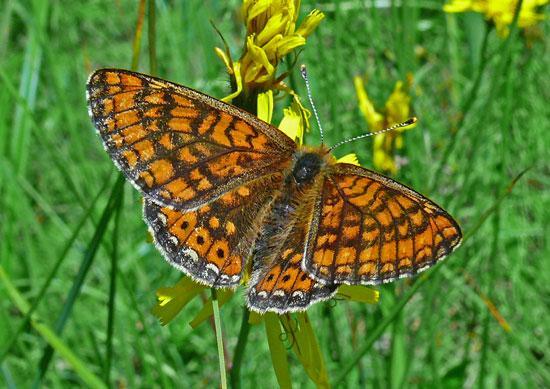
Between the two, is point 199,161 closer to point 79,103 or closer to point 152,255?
point 152,255

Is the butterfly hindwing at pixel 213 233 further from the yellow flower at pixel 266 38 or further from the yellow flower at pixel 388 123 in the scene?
the yellow flower at pixel 388 123

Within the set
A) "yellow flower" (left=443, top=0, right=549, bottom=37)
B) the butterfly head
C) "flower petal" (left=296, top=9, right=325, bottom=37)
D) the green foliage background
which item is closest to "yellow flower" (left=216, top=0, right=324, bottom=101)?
"flower petal" (left=296, top=9, right=325, bottom=37)

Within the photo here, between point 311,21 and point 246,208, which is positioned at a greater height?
point 311,21

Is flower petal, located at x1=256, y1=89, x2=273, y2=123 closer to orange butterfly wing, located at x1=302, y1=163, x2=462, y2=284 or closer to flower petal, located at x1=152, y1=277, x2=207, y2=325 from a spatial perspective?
orange butterfly wing, located at x1=302, y1=163, x2=462, y2=284

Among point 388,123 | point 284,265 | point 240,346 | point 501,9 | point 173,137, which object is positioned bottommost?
point 240,346

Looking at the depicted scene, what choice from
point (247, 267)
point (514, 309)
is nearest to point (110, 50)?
point (514, 309)

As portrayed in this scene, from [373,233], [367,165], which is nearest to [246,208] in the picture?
[373,233]

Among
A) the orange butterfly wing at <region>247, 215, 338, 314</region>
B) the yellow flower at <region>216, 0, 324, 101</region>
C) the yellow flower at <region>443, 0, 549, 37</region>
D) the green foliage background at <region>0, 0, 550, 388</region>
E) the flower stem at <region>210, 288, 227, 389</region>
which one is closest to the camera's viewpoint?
the flower stem at <region>210, 288, 227, 389</region>

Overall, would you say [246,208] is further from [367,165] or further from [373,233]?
[367,165]
